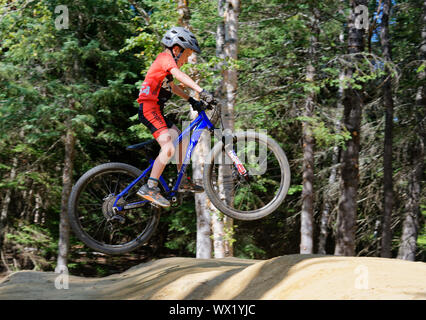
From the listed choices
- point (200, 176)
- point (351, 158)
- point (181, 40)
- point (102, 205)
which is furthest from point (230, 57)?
point (102, 205)

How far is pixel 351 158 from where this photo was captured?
9.10 metres

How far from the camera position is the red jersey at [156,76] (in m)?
4.48

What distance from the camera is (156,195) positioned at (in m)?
4.59

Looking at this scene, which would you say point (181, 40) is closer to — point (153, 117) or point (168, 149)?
point (153, 117)

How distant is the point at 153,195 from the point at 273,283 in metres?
1.53

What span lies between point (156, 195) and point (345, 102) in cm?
667

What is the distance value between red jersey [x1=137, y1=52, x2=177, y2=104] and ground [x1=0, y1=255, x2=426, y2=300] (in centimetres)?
211

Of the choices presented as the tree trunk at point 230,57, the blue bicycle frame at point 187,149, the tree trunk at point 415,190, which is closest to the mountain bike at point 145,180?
the blue bicycle frame at point 187,149

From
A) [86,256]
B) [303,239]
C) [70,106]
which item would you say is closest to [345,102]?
[303,239]

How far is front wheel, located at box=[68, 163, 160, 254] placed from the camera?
4793mm

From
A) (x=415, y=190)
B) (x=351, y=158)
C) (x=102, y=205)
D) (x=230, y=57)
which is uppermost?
(x=230, y=57)

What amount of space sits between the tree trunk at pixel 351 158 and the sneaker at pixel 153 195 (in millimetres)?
5678

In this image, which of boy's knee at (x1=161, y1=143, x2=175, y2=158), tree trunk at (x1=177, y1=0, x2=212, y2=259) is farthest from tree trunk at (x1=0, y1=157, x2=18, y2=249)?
boy's knee at (x1=161, y1=143, x2=175, y2=158)
